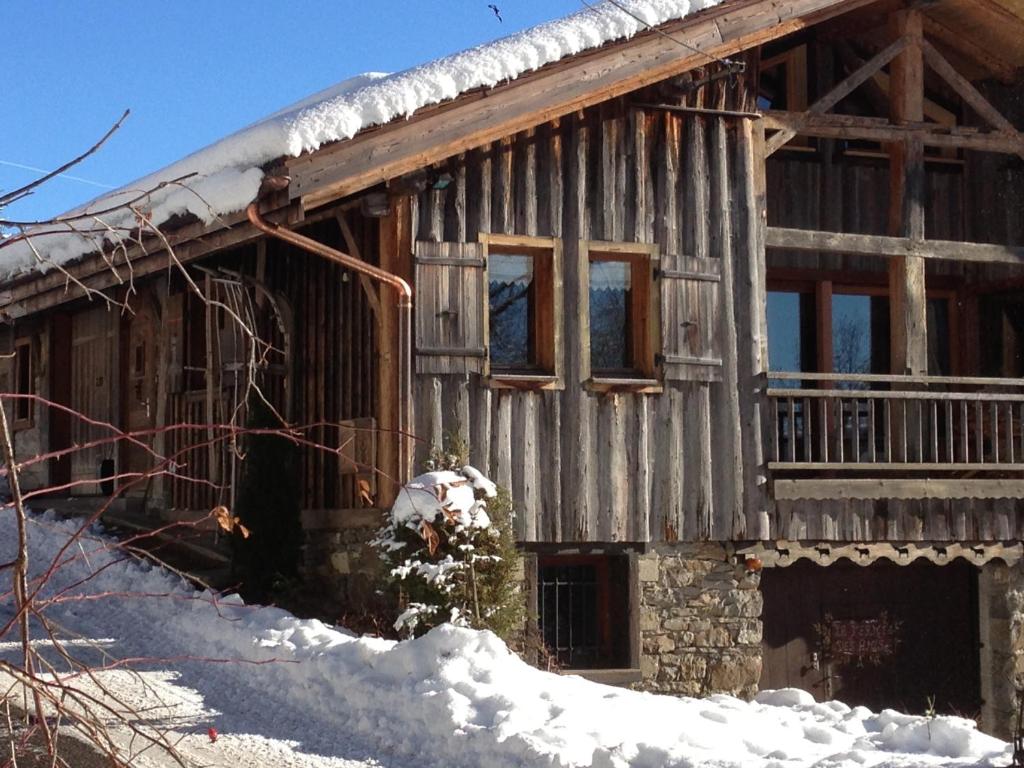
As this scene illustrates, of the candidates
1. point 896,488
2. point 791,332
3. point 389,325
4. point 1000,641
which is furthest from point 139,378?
point 1000,641

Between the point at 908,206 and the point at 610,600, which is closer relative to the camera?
the point at 610,600

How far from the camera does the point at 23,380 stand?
1789 cm

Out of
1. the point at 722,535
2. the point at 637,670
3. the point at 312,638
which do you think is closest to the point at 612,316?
the point at 722,535

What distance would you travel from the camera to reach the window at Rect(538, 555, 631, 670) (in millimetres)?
11805

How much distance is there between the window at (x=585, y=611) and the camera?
11805mm

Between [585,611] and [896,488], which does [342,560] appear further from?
[896,488]

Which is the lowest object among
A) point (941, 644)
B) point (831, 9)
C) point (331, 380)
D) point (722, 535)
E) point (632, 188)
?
point (941, 644)

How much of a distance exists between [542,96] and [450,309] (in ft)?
6.25

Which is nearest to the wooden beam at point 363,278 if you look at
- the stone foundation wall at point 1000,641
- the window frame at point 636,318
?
the window frame at point 636,318

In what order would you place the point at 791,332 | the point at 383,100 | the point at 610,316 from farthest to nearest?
the point at 791,332
the point at 610,316
the point at 383,100

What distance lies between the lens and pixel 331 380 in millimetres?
12336

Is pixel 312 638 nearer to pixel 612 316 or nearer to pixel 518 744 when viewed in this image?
pixel 518 744

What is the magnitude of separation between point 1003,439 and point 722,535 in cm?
394

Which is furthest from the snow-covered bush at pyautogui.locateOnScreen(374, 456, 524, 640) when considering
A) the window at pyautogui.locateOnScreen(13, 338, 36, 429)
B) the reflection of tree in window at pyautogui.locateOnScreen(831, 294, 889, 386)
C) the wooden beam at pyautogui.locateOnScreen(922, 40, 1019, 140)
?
the window at pyautogui.locateOnScreen(13, 338, 36, 429)
